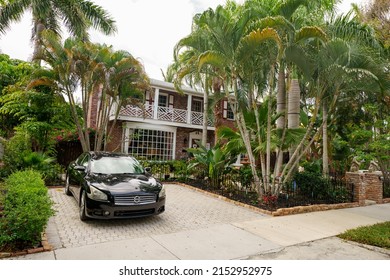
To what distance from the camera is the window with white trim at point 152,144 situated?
57.4 feet

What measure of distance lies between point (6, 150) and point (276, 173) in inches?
394

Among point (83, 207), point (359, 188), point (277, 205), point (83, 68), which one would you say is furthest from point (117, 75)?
point (359, 188)

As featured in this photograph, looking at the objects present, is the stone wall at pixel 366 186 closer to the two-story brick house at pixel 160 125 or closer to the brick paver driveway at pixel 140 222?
the brick paver driveway at pixel 140 222

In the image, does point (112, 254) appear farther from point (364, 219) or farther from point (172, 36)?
point (172, 36)

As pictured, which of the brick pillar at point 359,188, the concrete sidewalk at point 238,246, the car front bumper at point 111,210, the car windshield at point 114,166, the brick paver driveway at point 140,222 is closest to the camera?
the concrete sidewalk at point 238,246

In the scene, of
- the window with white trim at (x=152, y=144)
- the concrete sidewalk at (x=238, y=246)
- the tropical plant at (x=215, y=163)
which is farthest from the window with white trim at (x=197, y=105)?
the concrete sidewalk at (x=238, y=246)

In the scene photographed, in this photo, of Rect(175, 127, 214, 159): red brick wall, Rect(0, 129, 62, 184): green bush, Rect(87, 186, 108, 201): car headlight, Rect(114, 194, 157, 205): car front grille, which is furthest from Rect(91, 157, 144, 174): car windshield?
Rect(175, 127, 214, 159): red brick wall

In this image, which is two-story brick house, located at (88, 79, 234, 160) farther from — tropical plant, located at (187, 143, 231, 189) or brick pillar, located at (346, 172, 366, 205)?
brick pillar, located at (346, 172, 366, 205)

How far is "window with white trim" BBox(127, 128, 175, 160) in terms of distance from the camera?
17.5 meters

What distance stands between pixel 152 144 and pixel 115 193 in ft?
42.8

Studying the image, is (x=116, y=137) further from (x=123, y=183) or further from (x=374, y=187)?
(x=374, y=187)

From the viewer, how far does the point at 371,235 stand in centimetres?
531

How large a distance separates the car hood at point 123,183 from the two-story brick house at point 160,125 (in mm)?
10140

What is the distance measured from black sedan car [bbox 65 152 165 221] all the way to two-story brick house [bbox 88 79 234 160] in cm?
975
